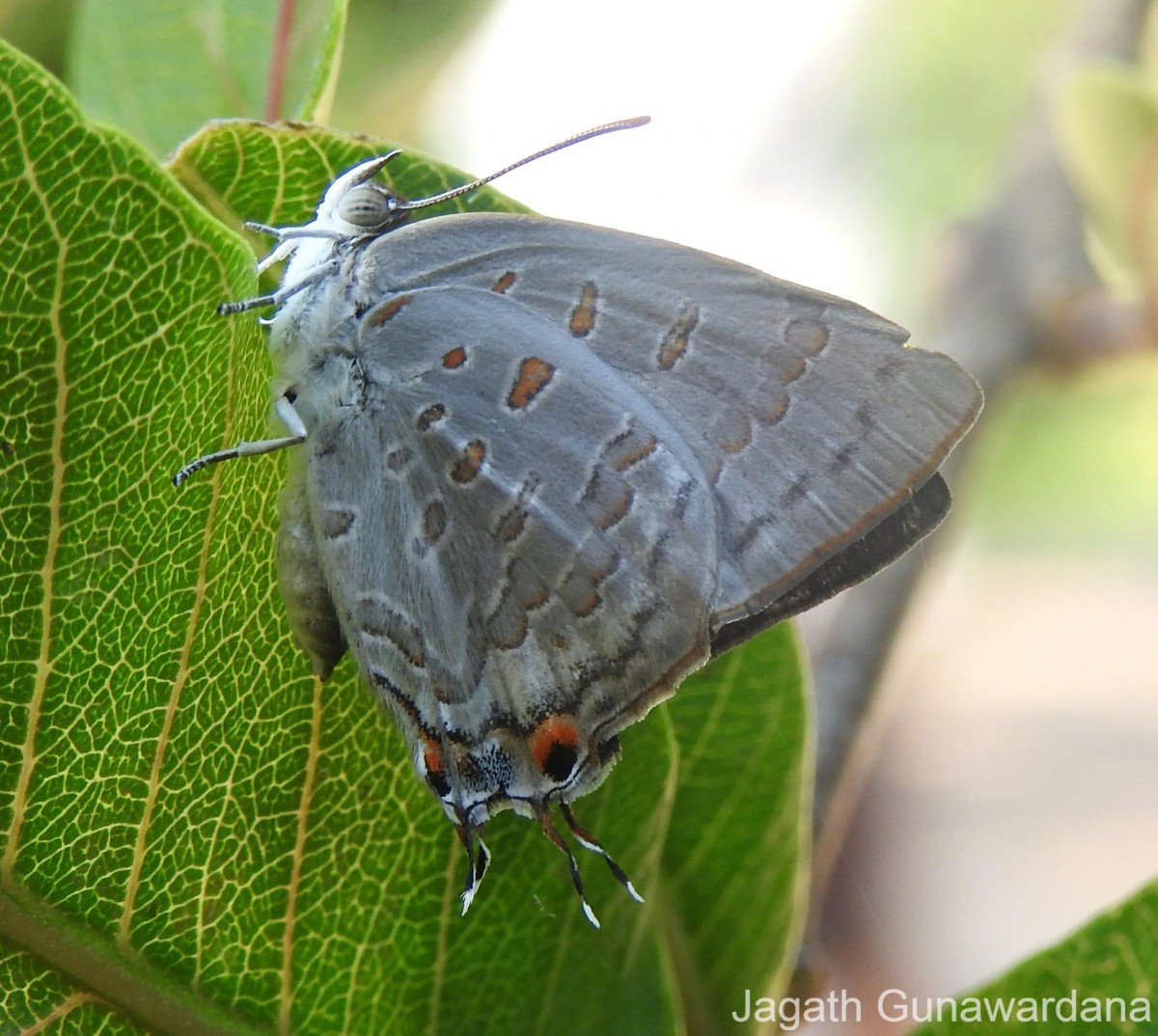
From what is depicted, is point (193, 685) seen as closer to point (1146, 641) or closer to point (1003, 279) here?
point (1003, 279)

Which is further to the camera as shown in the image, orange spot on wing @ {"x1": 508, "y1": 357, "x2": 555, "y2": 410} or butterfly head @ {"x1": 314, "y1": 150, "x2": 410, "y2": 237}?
orange spot on wing @ {"x1": 508, "y1": 357, "x2": 555, "y2": 410}

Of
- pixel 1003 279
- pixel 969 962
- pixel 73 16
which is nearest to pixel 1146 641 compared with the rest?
pixel 969 962

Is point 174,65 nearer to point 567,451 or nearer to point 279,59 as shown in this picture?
point 279,59

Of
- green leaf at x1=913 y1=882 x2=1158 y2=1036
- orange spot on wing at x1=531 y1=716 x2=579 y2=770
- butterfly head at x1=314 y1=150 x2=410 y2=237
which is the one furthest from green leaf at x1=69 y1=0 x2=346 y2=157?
green leaf at x1=913 y1=882 x2=1158 y2=1036

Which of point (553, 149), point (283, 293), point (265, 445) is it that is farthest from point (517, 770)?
point (553, 149)

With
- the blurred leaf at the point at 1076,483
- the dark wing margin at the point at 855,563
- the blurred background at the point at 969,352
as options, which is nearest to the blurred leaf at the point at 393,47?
the blurred background at the point at 969,352

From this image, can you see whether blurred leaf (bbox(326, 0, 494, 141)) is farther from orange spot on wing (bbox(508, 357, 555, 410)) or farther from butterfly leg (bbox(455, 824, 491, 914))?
butterfly leg (bbox(455, 824, 491, 914))

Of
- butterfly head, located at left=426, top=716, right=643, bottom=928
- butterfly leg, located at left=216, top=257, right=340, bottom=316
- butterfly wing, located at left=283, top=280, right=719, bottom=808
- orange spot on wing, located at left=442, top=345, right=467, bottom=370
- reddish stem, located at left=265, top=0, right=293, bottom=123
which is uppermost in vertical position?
reddish stem, located at left=265, top=0, right=293, bottom=123
